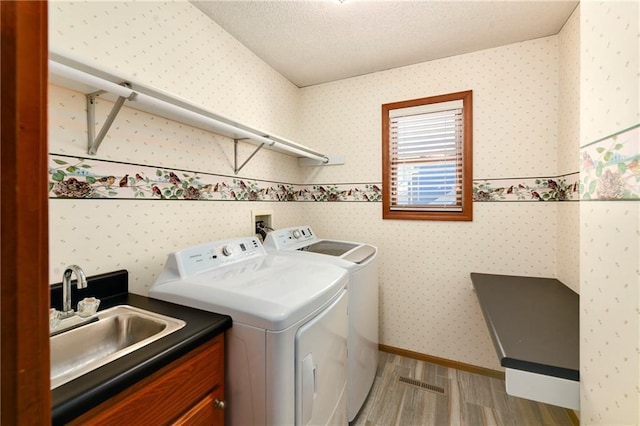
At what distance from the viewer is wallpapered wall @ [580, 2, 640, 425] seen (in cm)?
59

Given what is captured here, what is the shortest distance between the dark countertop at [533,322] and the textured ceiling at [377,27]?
174 cm

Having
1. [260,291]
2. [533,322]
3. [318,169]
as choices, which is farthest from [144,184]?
[533,322]

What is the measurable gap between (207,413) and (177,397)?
6.5 inches

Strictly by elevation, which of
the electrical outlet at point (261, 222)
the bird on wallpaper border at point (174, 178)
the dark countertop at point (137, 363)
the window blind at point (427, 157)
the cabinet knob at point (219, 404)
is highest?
the window blind at point (427, 157)

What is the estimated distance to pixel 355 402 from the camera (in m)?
1.66

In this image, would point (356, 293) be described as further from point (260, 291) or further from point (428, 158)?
point (428, 158)

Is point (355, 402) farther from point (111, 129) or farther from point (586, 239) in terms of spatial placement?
point (111, 129)

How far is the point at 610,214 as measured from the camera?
2.20ft

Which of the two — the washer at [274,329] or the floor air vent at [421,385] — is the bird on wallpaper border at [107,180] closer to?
the washer at [274,329]

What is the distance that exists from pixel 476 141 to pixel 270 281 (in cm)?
192

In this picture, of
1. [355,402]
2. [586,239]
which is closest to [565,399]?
[586,239]

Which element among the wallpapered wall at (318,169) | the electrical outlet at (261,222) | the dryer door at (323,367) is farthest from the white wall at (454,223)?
the dryer door at (323,367)

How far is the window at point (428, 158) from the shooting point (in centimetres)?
215

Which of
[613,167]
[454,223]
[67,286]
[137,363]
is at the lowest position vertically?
[137,363]
